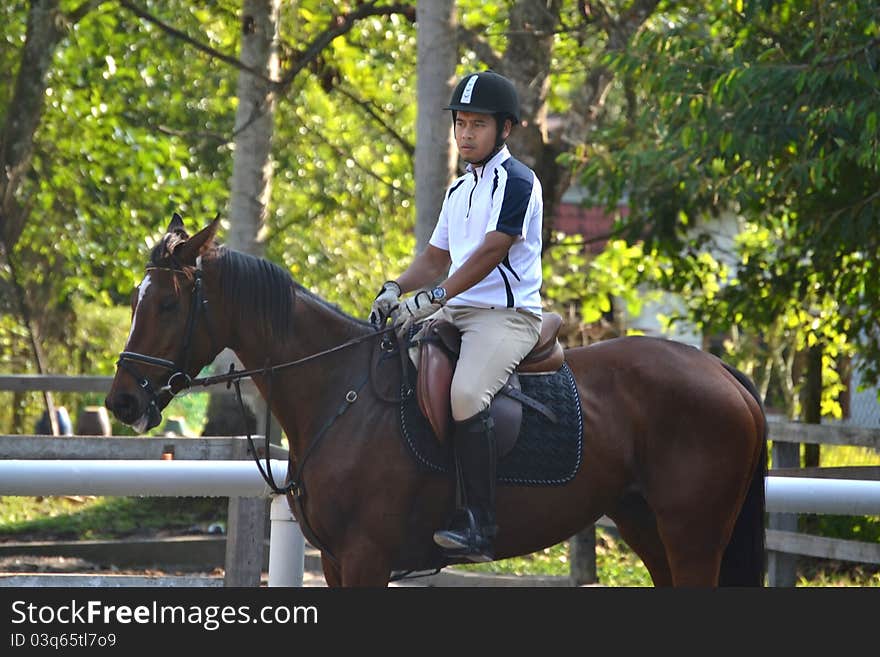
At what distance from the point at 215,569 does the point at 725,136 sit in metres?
5.02

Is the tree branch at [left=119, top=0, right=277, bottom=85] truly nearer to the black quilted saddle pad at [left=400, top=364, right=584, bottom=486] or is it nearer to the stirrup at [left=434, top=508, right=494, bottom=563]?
the black quilted saddle pad at [left=400, top=364, right=584, bottom=486]

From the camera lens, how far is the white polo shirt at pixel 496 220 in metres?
5.12

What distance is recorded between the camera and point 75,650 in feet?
13.9

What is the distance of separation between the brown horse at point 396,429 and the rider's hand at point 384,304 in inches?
2.7

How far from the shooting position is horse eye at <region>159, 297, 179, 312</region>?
4973 mm

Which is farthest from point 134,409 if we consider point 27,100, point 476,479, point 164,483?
point 27,100

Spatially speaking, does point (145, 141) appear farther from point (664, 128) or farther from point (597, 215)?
point (597, 215)

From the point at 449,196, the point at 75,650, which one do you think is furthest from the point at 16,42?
the point at 75,650

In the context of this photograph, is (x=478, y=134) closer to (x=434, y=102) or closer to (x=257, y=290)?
(x=257, y=290)

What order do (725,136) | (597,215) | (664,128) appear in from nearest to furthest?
(725,136)
(664,128)
(597,215)

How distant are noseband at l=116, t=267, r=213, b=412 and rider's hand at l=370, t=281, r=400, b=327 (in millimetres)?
652

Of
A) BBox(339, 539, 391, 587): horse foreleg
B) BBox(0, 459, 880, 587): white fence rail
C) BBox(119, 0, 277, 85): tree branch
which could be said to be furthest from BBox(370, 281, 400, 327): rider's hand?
BBox(119, 0, 277, 85): tree branch

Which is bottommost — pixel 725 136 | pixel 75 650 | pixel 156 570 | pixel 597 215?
pixel 156 570

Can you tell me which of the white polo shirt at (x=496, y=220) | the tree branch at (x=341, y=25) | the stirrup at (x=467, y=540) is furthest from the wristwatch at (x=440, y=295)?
the tree branch at (x=341, y=25)
